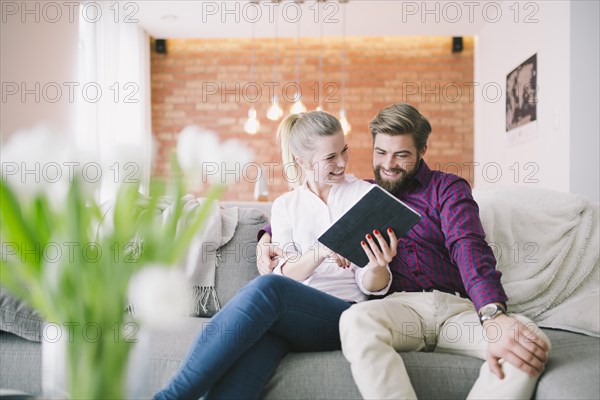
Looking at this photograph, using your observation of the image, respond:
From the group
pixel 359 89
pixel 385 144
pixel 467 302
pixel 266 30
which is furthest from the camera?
pixel 359 89

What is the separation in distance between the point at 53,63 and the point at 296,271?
3324mm

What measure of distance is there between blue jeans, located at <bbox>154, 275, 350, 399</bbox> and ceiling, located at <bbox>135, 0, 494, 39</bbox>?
4.16m

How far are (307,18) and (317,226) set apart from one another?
421cm

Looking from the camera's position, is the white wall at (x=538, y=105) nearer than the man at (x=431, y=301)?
No

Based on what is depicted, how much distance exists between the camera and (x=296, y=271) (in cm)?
187

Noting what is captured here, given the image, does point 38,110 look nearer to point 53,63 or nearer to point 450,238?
point 53,63

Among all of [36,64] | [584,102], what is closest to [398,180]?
[584,102]

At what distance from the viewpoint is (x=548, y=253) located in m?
2.04

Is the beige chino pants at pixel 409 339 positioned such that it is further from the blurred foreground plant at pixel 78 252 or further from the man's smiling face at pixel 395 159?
the blurred foreground plant at pixel 78 252

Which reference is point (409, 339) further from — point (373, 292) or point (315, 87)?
point (315, 87)

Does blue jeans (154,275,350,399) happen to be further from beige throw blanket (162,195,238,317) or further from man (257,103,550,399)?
beige throw blanket (162,195,238,317)

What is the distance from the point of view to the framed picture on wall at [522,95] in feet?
14.7

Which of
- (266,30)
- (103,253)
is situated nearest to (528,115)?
(266,30)

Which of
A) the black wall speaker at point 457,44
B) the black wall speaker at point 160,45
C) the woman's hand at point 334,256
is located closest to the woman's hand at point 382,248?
the woman's hand at point 334,256
